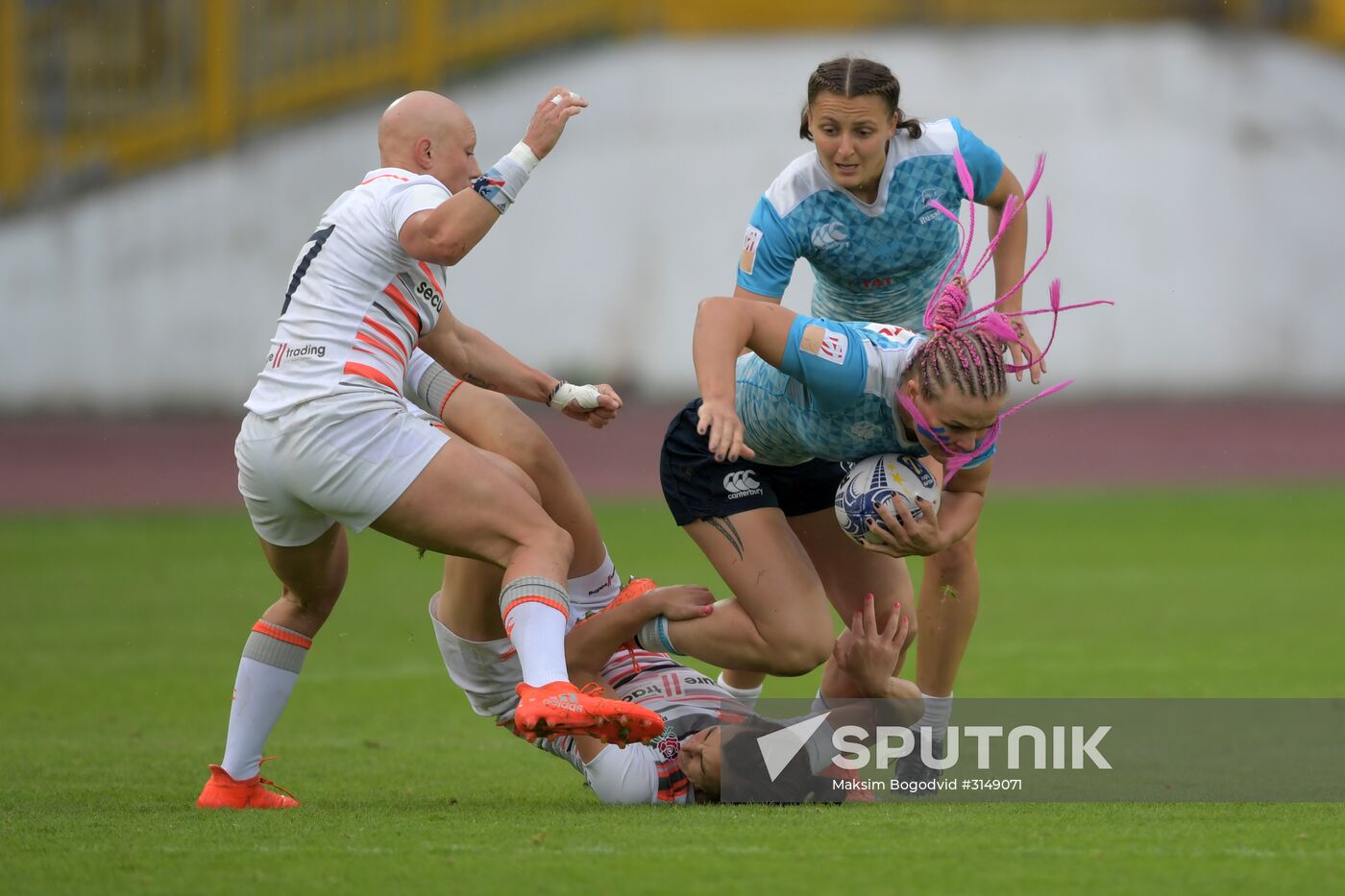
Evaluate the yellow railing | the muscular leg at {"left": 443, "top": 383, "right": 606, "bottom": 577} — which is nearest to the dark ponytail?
the muscular leg at {"left": 443, "top": 383, "right": 606, "bottom": 577}

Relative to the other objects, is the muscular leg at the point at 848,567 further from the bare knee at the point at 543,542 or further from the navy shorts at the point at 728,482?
the bare knee at the point at 543,542

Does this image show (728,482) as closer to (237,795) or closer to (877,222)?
(877,222)

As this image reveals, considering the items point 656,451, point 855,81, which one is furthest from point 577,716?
point 656,451

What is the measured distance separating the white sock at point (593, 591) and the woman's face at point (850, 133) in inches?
58.3

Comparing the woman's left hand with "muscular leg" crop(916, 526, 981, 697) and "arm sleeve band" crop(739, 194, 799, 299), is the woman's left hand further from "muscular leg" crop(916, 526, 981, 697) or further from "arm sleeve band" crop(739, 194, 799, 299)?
"arm sleeve band" crop(739, 194, 799, 299)

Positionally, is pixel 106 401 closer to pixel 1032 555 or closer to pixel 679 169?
pixel 679 169

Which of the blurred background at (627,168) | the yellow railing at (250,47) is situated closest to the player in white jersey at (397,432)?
the blurred background at (627,168)

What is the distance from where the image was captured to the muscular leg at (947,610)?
231 inches

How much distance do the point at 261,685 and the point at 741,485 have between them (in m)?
1.61

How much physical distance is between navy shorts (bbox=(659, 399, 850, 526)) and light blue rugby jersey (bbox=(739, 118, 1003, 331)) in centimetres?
55

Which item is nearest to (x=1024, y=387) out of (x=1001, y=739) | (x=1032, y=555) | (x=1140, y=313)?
(x=1140, y=313)

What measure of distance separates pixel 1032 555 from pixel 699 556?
2.32 metres

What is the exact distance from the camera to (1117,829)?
454cm

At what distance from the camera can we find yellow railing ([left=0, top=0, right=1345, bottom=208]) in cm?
2084
